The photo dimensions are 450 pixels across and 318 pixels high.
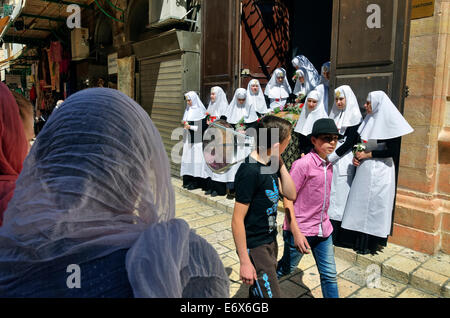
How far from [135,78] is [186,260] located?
10268mm

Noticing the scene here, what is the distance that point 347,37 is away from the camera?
15.3ft

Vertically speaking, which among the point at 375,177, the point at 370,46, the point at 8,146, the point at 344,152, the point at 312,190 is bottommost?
the point at 375,177

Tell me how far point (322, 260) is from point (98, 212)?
2248 mm

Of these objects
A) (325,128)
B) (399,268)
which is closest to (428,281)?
(399,268)

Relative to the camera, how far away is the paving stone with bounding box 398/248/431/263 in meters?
3.95

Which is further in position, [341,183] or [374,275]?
[341,183]

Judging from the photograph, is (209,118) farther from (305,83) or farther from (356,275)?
(356,275)

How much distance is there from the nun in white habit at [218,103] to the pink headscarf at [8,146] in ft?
16.9

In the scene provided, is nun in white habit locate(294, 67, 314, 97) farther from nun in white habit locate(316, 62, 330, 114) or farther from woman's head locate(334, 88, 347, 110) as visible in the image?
woman's head locate(334, 88, 347, 110)

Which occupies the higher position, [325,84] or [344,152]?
[325,84]

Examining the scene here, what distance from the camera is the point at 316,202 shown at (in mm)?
2881

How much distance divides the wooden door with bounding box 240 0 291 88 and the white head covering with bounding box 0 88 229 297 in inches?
265

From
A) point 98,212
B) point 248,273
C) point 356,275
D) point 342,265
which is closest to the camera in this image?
point 98,212
